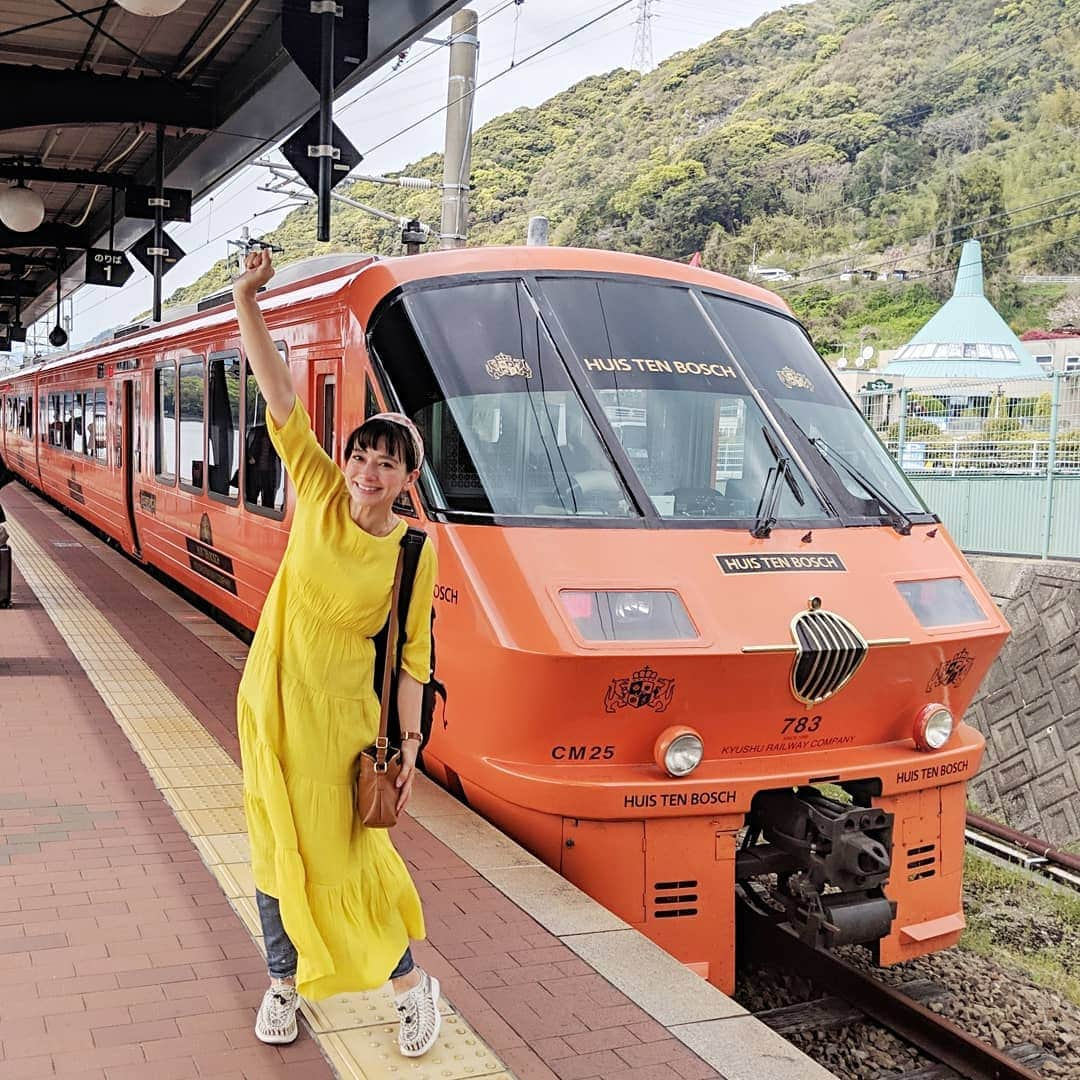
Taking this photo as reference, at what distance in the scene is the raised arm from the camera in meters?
3.18

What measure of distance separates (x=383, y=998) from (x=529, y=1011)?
42 centimetres

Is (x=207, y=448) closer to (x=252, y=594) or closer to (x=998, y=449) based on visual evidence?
(x=252, y=594)

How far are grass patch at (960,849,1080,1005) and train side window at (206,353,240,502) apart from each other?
18.2 ft

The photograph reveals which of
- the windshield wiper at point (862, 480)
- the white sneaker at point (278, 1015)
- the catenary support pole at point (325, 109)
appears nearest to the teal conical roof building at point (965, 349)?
the catenary support pole at point (325, 109)

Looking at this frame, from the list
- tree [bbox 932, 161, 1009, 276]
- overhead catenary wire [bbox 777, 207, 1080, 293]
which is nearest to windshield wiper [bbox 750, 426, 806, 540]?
overhead catenary wire [bbox 777, 207, 1080, 293]

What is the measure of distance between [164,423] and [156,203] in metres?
2.23

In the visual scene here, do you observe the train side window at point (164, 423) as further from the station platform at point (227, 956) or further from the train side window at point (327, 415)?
the station platform at point (227, 956)

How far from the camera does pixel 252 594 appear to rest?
841 cm

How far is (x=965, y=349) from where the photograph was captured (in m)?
26.2

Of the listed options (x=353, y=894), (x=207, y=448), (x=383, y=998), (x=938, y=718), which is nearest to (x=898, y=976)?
(x=938, y=718)

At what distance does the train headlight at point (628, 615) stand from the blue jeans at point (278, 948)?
5.51ft

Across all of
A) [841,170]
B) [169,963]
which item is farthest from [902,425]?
[841,170]

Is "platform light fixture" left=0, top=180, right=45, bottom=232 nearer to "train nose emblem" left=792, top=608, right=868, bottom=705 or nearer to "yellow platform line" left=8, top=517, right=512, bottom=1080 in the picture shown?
"yellow platform line" left=8, top=517, right=512, bottom=1080

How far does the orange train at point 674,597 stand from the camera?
15.9ft
